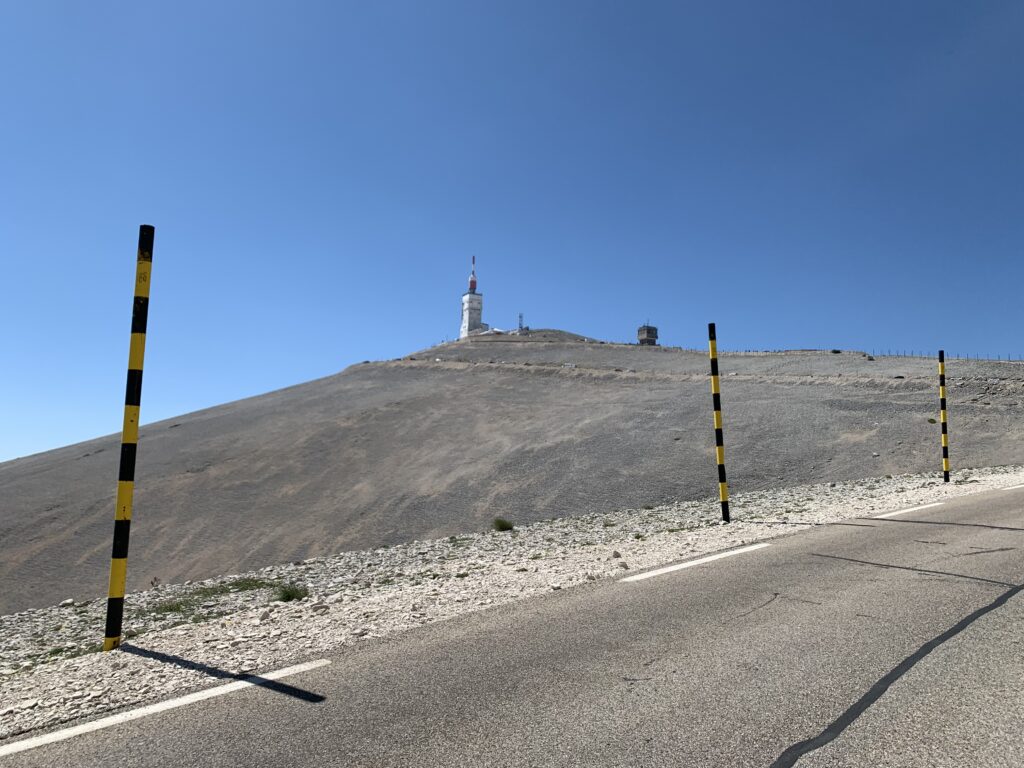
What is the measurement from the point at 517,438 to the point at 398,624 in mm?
25405

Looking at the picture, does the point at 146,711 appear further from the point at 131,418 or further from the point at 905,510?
the point at 905,510

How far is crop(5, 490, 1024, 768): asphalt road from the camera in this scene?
303cm

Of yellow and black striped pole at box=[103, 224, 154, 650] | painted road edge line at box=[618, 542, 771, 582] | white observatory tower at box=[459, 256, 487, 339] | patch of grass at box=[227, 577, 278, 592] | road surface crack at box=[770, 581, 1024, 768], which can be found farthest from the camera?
white observatory tower at box=[459, 256, 487, 339]

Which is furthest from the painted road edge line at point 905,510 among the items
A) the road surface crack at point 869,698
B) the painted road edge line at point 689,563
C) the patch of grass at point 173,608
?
the patch of grass at point 173,608

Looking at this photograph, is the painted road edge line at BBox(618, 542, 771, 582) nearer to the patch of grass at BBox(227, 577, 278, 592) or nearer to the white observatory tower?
the patch of grass at BBox(227, 577, 278, 592)

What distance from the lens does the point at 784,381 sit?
1272 inches

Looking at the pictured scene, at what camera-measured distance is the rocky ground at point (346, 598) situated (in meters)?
4.22

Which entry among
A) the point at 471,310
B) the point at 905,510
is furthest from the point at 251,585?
the point at 471,310

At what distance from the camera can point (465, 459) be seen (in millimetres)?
28797

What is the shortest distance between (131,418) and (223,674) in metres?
2.49

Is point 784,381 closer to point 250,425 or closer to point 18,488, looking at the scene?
point 250,425

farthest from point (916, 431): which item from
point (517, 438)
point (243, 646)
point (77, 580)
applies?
point (77, 580)

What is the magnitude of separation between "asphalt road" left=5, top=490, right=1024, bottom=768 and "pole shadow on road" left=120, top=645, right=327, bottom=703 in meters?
0.06

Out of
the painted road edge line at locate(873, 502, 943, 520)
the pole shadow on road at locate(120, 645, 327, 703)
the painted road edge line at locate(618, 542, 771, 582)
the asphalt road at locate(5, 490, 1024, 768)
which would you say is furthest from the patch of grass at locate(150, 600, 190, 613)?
the painted road edge line at locate(873, 502, 943, 520)
